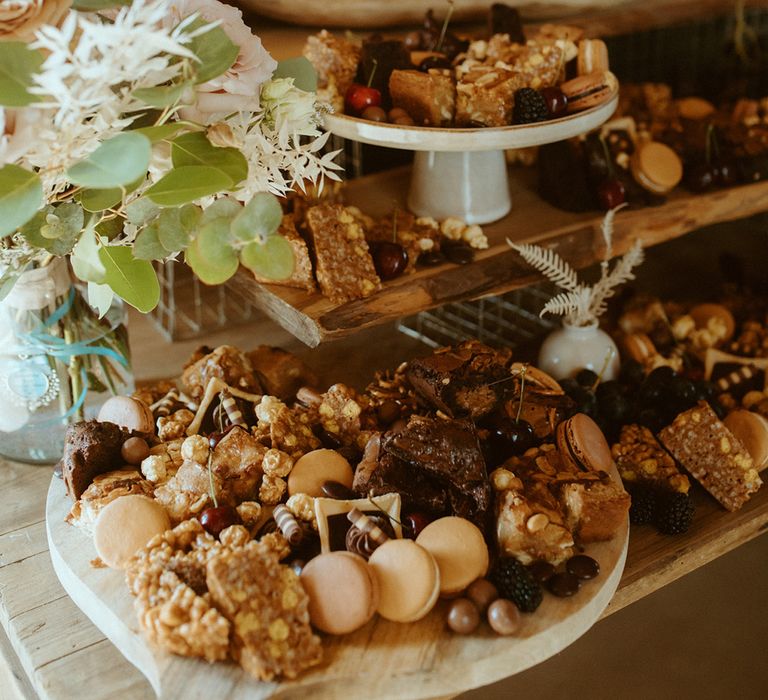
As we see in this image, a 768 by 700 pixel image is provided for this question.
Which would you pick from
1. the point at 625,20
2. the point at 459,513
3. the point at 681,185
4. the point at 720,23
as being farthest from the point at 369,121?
the point at 720,23

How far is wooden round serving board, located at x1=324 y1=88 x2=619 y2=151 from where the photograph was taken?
131cm

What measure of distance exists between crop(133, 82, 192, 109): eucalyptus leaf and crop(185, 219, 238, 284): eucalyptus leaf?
128mm

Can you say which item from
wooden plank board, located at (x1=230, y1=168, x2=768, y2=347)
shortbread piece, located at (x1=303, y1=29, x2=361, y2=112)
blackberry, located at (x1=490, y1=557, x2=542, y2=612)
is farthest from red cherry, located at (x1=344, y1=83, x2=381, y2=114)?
blackberry, located at (x1=490, y1=557, x2=542, y2=612)

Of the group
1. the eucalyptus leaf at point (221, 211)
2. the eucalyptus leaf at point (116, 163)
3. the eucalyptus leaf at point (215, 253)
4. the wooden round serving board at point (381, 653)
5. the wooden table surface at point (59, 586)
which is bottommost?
the wooden table surface at point (59, 586)

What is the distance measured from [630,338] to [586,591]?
76 centimetres

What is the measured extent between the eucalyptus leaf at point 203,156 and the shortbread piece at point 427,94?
531mm

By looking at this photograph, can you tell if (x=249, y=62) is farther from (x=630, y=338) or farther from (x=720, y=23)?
(x=720, y=23)

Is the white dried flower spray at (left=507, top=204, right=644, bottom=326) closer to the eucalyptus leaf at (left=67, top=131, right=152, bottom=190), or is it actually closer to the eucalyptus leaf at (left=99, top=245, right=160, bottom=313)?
the eucalyptus leaf at (left=99, top=245, right=160, bottom=313)

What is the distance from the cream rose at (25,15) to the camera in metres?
0.81

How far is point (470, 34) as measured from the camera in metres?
1.86

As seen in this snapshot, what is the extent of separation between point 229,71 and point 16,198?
0.26 meters

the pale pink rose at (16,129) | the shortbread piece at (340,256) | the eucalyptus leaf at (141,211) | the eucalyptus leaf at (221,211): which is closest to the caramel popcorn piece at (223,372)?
the shortbread piece at (340,256)

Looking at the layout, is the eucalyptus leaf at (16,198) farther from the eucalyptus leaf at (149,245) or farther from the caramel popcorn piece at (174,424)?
the caramel popcorn piece at (174,424)

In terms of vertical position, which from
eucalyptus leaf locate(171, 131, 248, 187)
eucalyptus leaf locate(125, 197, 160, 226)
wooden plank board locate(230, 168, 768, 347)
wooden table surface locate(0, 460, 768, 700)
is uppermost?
eucalyptus leaf locate(171, 131, 248, 187)
